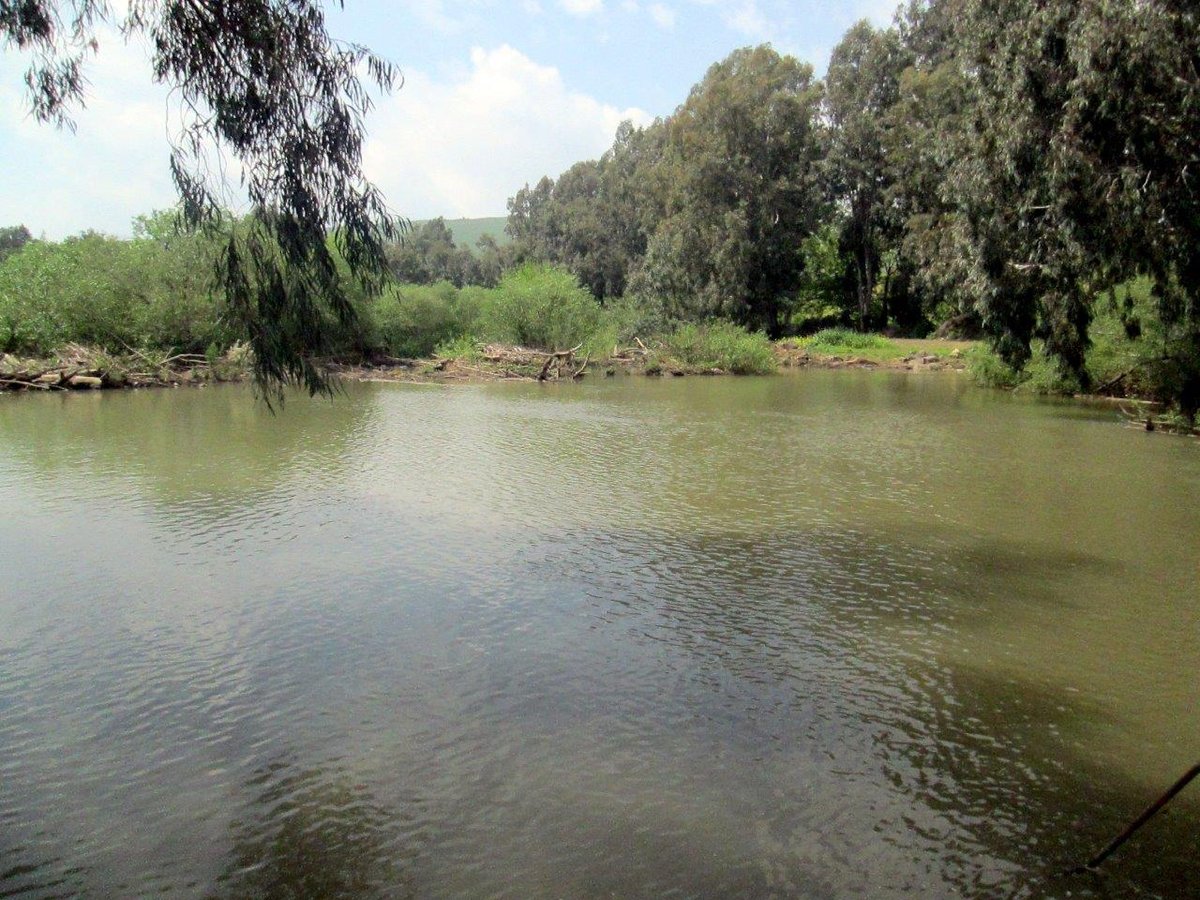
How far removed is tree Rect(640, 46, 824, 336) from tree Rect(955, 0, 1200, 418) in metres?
30.4

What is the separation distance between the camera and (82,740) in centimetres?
503

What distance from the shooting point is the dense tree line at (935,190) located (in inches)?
563

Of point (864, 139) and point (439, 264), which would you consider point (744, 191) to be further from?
point (439, 264)

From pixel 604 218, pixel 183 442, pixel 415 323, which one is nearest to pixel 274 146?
pixel 183 442

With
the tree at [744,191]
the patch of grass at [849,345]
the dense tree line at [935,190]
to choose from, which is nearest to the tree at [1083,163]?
the dense tree line at [935,190]

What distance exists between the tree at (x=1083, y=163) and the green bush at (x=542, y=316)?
21.5 meters

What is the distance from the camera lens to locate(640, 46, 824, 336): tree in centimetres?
4897

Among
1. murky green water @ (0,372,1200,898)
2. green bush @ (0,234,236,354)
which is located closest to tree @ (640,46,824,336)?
green bush @ (0,234,236,354)

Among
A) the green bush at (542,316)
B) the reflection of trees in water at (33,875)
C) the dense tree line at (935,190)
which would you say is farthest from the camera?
the green bush at (542,316)

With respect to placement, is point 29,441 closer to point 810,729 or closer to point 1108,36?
point 810,729

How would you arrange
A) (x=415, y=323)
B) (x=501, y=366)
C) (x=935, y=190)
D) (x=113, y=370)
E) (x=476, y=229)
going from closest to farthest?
(x=113, y=370), (x=935, y=190), (x=501, y=366), (x=415, y=323), (x=476, y=229)

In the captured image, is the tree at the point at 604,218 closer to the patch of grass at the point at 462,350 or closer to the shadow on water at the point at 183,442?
the patch of grass at the point at 462,350

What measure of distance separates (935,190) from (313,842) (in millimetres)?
32455

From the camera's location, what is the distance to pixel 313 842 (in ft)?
13.4
